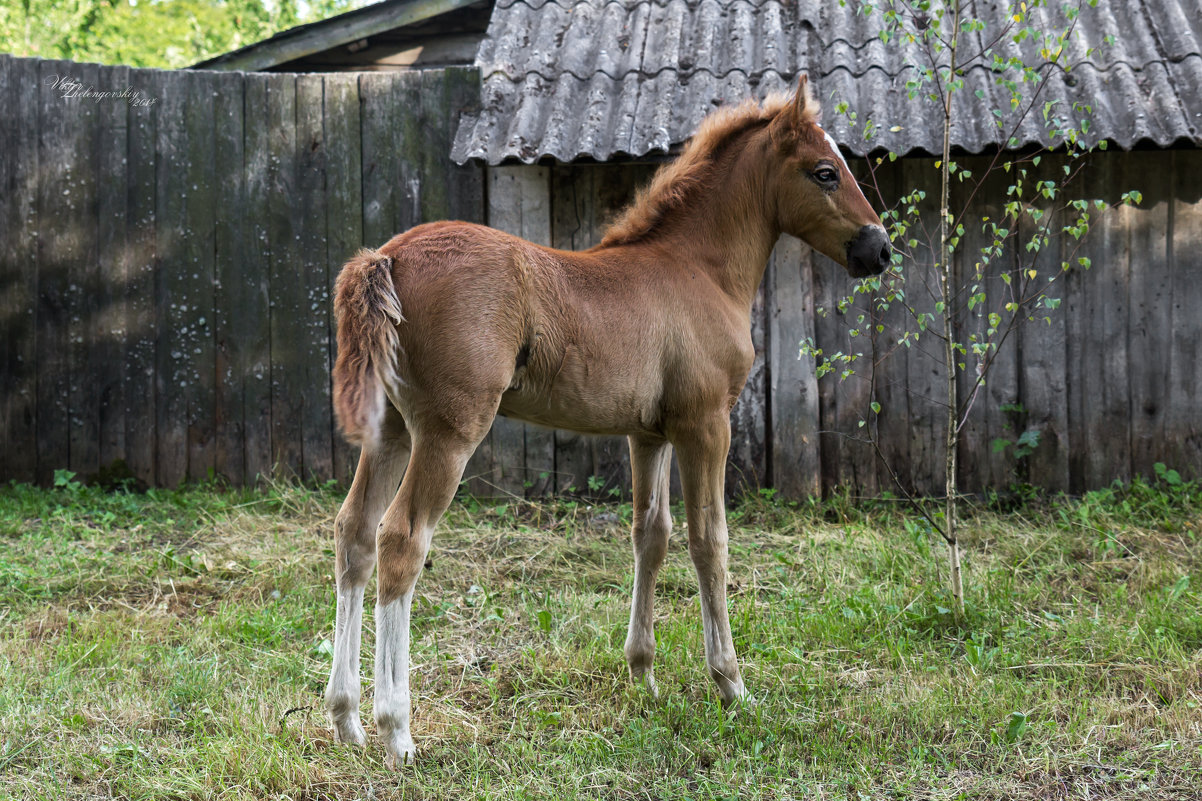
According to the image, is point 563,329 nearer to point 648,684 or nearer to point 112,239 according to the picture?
point 648,684

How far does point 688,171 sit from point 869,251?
74 centimetres

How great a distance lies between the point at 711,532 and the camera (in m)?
3.20

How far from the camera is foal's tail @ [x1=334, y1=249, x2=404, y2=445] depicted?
2.52 metres

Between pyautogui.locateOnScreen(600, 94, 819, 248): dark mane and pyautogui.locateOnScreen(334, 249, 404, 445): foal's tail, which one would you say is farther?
pyautogui.locateOnScreen(600, 94, 819, 248): dark mane

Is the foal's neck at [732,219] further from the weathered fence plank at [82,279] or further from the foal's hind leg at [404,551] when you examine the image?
the weathered fence plank at [82,279]

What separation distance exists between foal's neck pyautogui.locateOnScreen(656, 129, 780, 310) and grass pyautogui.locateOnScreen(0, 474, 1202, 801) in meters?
1.47

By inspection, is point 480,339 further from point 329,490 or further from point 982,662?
point 329,490

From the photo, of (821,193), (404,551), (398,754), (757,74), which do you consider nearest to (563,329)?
(404,551)

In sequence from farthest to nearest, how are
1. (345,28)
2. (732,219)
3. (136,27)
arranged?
(136,27), (345,28), (732,219)

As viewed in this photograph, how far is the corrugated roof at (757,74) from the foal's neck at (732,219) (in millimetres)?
1679

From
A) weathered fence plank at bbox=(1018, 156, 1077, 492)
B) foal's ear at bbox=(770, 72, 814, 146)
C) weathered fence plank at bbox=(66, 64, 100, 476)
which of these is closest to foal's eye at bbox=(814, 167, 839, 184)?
foal's ear at bbox=(770, 72, 814, 146)

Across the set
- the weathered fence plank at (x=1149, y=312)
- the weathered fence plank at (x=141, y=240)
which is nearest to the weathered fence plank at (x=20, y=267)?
the weathered fence plank at (x=141, y=240)

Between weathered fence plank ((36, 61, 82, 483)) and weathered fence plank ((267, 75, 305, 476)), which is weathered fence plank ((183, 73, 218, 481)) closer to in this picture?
weathered fence plank ((267, 75, 305, 476))

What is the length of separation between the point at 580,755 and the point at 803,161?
2.21m
